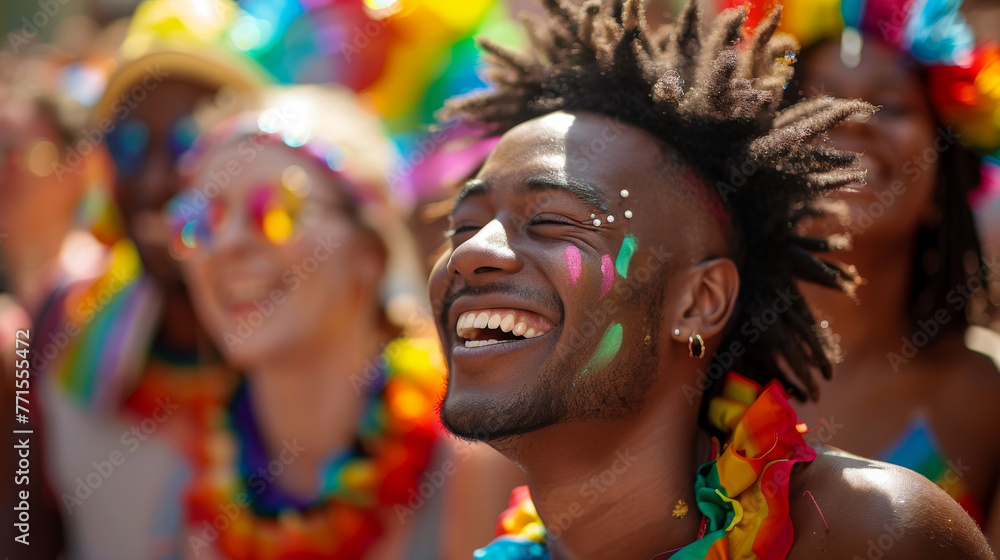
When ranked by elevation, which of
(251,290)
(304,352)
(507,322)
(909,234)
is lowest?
(304,352)

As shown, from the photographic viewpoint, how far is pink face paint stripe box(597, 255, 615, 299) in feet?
6.92

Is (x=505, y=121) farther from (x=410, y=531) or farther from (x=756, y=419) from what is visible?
(x=410, y=531)

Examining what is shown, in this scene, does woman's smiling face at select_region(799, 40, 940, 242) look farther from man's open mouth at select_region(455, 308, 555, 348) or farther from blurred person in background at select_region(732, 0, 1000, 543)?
man's open mouth at select_region(455, 308, 555, 348)

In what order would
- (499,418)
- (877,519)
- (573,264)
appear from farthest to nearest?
1. (573,264)
2. (499,418)
3. (877,519)

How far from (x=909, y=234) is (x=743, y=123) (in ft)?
4.18

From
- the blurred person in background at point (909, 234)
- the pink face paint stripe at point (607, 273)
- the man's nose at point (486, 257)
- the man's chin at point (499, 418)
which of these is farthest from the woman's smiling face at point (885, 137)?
the man's chin at point (499, 418)

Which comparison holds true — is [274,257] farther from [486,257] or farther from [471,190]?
[486,257]

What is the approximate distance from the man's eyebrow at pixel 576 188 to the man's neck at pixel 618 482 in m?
0.52

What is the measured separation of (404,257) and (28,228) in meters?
2.60

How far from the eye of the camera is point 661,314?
2189mm

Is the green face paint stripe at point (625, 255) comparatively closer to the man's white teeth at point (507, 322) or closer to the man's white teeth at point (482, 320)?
the man's white teeth at point (507, 322)

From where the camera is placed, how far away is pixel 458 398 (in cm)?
210

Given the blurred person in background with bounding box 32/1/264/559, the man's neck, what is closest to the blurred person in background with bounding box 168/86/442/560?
the blurred person in background with bounding box 32/1/264/559

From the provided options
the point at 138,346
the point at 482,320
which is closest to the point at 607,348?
the point at 482,320
